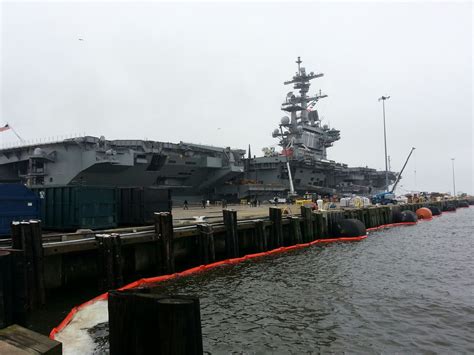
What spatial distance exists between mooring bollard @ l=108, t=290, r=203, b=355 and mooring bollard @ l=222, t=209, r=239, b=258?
10.3m

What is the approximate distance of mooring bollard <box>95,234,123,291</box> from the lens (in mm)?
9781

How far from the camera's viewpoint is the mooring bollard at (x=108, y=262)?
9781 millimetres

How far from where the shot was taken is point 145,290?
4941 mm

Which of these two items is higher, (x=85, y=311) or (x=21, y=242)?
(x=21, y=242)

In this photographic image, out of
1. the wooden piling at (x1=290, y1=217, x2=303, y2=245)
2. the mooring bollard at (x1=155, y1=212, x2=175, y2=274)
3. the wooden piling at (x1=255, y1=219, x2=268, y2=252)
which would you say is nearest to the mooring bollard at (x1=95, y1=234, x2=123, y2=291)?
the mooring bollard at (x1=155, y1=212, x2=175, y2=274)

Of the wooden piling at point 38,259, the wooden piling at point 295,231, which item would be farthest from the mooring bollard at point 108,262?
the wooden piling at point 295,231

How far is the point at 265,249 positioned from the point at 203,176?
3311 cm

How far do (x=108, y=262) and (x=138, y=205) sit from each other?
7.45m

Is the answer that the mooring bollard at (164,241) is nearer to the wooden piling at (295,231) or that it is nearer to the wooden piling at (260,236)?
the wooden piling at (260,236)

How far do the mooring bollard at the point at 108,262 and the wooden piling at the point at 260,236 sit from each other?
821cm

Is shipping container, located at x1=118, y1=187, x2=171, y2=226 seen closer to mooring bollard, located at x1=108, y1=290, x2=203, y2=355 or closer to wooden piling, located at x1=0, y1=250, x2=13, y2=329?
wooden piling, located at x1=0, y1=250, x2=13, y2=329

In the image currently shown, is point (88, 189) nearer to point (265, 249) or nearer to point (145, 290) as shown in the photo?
point (265, 249)

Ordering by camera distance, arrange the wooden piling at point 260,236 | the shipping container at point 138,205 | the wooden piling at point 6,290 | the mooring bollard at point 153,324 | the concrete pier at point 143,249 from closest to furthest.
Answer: the mooring bollard at point 153,324, the wooden piling at point 6,290, the concrete pier at point 143,249, the wooden piling at point 260,236, the shipping container at point 138,205

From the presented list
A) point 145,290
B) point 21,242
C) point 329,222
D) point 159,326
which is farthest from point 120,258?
point 329,222
